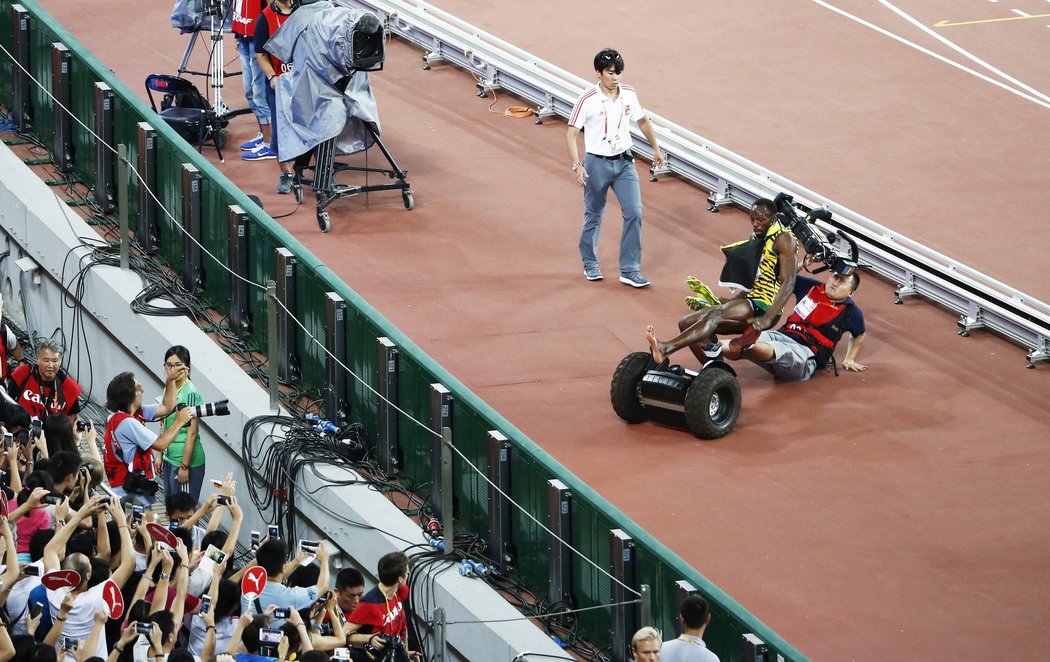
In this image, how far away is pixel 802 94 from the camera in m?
21.6

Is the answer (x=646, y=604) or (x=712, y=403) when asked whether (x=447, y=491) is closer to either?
(x=646, y=604)

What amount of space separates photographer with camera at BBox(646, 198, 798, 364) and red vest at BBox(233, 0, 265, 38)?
234 inches

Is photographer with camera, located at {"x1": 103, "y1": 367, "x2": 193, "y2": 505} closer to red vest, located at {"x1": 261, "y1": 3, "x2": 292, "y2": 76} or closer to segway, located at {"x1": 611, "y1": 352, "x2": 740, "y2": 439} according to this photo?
segway, located at {"x1": 611, "y1": 352, "x2": 740, "y2": 439}

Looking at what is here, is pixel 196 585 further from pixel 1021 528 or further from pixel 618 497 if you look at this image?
pixel 1021 528

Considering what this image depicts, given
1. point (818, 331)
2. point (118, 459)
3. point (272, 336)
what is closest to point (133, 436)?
point (118, 459)

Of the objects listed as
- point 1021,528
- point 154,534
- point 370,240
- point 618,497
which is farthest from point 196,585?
point 370,240

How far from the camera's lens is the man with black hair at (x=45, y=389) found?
13.5 metres

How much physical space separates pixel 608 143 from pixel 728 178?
8.98 ft

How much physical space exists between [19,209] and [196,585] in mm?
7316

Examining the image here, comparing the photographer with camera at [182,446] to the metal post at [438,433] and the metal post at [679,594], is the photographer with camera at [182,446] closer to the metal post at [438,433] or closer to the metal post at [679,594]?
the metal post at [438,433]

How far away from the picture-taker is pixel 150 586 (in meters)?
10.5

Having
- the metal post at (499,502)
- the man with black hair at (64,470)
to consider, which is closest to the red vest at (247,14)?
the metal post at (499,502)

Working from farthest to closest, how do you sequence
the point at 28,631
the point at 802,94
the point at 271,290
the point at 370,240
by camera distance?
the point at 802,94, the point at 370,240, the point at 271,290, the point at 28,631

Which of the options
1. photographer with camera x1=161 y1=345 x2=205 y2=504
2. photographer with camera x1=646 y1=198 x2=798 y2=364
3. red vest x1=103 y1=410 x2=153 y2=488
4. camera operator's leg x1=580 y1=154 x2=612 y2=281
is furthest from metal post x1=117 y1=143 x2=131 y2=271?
photographer with camera x1=646 y1=198 x2=798 y2=364
